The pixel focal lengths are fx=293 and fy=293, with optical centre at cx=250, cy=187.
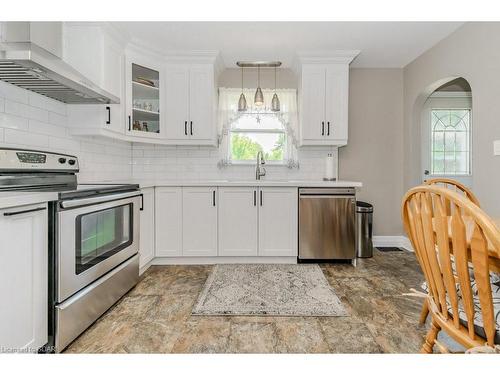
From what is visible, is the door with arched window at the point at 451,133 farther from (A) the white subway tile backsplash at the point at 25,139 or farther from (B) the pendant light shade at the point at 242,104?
(A) the white subway tile backsplash at the point at 25,139

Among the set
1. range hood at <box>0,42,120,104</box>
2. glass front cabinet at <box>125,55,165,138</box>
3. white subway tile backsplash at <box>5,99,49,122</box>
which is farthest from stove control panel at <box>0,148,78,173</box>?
glass front cabinet at <box>125,55,165,138</box>

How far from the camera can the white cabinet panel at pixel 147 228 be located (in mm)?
2912

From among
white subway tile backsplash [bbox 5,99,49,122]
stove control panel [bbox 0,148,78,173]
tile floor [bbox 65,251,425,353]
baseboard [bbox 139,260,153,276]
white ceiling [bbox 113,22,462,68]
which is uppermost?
white ceiling [bbox 113,22,462,68]

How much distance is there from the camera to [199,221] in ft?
10.6

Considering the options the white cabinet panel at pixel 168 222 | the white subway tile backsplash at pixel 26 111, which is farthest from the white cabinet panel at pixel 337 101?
the white subway tile backsplash at pixel 26 111

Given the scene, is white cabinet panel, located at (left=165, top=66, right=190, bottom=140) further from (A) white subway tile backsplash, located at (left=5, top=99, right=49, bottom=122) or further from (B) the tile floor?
(B) the tile floor

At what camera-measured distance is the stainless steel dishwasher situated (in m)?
3.18

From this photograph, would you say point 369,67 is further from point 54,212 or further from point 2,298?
point 2,298

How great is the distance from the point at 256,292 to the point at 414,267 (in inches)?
73.5

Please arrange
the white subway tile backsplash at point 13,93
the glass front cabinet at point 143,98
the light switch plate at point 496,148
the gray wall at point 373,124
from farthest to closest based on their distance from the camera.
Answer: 1. the gray wall at point 373,124
2. the glass front cabinet at point 143,98
3. the light switch plate at point 496,148
4. the white subway tile backsplash at point 13,93

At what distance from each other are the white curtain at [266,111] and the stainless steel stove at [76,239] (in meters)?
1.76

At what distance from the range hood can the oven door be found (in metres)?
0.78

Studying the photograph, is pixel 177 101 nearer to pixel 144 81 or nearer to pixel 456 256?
pixel 144 81

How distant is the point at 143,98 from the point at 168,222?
4.75 ft
